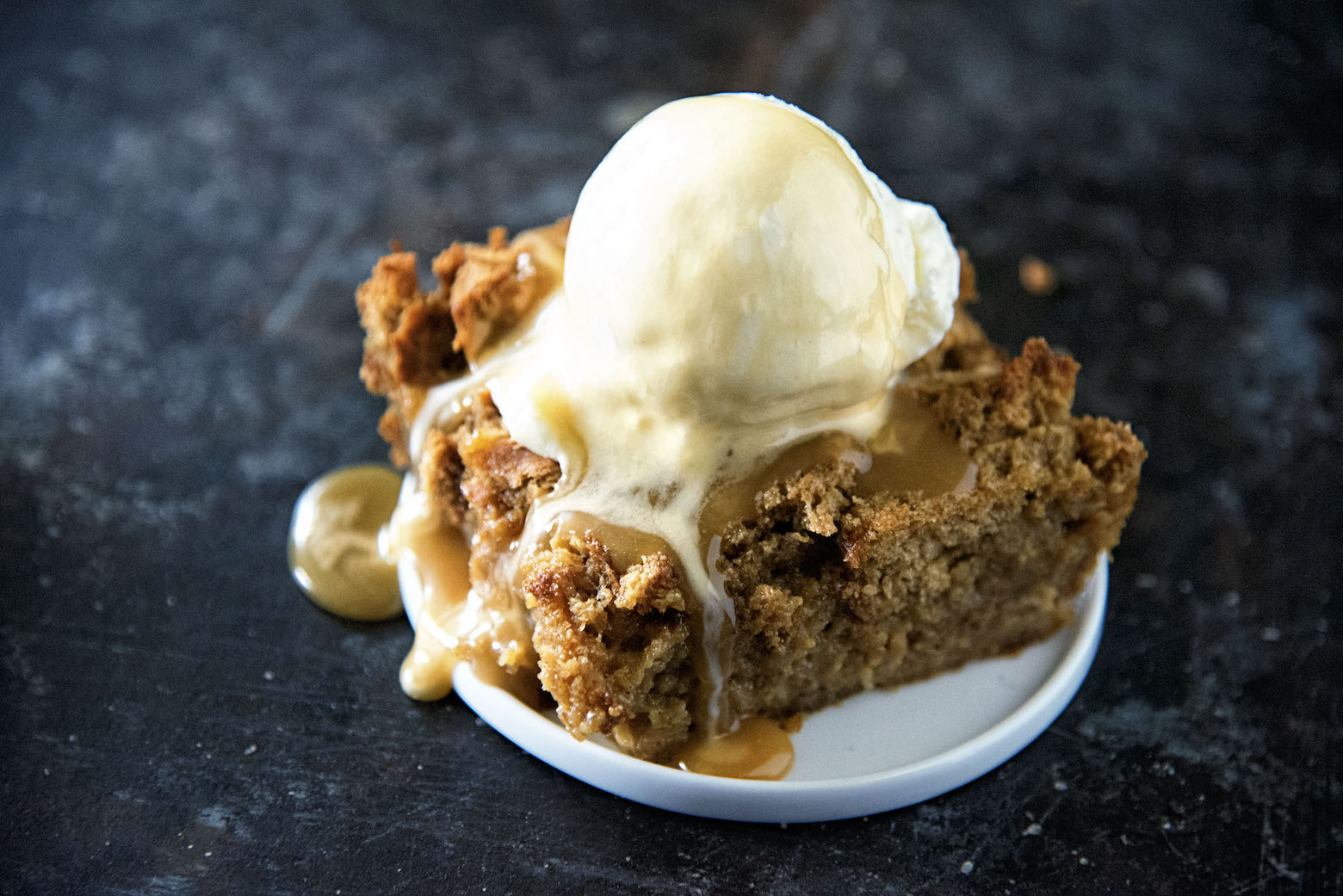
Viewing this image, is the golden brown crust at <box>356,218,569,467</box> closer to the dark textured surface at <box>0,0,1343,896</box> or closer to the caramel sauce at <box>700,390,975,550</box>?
the dark textured surface at <box>0,0,1343,896</box>

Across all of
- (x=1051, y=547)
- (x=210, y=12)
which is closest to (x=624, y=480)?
(x=1051, y=547)

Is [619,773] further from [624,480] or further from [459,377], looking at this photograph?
[459,377]

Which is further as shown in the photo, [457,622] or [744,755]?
[457,622]

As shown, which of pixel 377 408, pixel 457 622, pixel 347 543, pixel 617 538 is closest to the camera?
pixel 617 538

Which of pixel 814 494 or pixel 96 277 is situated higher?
pixel 814 494

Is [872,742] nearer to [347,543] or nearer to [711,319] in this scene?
[711,319]

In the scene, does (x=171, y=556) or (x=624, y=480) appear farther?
(x=171, y=556)

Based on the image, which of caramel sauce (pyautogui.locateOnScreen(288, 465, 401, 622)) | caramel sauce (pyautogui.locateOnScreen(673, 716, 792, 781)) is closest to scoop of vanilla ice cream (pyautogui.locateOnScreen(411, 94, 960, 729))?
caramel sauce (pyautogui.locateOnScreen(673, 716, 792, 781))

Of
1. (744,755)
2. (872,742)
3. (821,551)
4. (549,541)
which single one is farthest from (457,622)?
(872,742)
